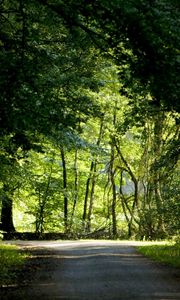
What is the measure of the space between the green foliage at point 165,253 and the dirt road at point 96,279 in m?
0.61

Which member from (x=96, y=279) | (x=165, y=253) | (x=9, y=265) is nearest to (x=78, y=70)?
(x=96, y=279)

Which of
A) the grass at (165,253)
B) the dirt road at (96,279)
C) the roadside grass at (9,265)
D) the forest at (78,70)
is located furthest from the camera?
the grass at (165,253)

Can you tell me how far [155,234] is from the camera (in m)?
32.1

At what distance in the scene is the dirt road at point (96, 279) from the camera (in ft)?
34.0

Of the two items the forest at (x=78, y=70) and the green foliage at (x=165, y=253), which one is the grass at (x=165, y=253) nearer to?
the green foliage at (x=165, y=253)

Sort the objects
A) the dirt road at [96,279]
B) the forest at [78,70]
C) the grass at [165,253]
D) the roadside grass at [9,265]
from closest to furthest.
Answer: the forest at [78,70] → the dirt road at [96,279] → the roadside grass at [9,265] → the grass at [165,253]

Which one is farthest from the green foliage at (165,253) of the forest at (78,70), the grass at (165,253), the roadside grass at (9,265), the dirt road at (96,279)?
the roadside grass at (9,265)

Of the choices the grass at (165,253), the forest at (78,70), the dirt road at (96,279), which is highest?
the forest at (78,70)

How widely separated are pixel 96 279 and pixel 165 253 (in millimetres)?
7584

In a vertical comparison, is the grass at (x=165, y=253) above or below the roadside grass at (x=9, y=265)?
above

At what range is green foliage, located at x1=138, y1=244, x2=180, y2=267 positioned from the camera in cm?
1717

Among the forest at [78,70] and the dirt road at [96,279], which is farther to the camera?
the dirt road at [96,279]

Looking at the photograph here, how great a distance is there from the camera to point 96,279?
12.6 metres

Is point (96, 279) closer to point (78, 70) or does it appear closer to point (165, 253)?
point (78, 70)
